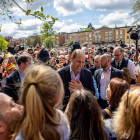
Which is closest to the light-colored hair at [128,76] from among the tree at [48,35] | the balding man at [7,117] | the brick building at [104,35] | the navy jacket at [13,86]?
the navy jacket at [13,86]

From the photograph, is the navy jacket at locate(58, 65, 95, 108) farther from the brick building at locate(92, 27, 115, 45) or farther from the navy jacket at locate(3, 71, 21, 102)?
the brick building at locate(92, 27, 115, 45)

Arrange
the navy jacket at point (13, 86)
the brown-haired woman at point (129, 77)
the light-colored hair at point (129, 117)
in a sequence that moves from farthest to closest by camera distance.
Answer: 1. the brown-haired woman at point (129, 77)
2. the navy jacket at point (13, 86)
3. the light-colored hair at point (129, 117)

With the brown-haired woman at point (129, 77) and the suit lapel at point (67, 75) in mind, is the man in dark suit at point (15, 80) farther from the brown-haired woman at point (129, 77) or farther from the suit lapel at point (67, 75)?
the brown-haired woman at point (129, 77)

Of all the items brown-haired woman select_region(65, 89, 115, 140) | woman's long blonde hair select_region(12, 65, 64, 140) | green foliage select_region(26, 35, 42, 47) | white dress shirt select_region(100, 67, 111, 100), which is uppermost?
green foliage select_region(26, 35, 42, 47)

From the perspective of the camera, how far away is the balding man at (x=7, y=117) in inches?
49.4

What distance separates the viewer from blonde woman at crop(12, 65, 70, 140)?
115cm

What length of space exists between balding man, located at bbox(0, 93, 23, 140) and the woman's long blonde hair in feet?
0.31

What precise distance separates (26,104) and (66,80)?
6.48 ft

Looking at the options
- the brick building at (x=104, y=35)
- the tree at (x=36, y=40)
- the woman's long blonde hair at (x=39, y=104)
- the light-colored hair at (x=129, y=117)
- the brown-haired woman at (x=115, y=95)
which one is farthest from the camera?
the tree at (x=36, y=40)

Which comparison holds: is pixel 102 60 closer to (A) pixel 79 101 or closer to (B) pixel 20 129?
(A) pixel 79 101

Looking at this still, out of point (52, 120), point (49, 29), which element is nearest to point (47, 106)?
point (52, 120)

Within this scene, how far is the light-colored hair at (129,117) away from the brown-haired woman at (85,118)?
0.22m

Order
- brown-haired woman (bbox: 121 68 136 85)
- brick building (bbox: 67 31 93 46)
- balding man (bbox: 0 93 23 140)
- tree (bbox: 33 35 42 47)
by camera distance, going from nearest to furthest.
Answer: balding man (bbox: 0 93 23 140), brown-haired woman (bbox: 121 68 136 85), tree (bbox: 33 35 42 47), brick building (bbox: 67 31 93 46)

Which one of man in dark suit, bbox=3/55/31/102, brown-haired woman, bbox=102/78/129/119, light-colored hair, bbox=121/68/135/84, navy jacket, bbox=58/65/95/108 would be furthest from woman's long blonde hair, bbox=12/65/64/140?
light-colored hair, bbox=121/68/135/84
